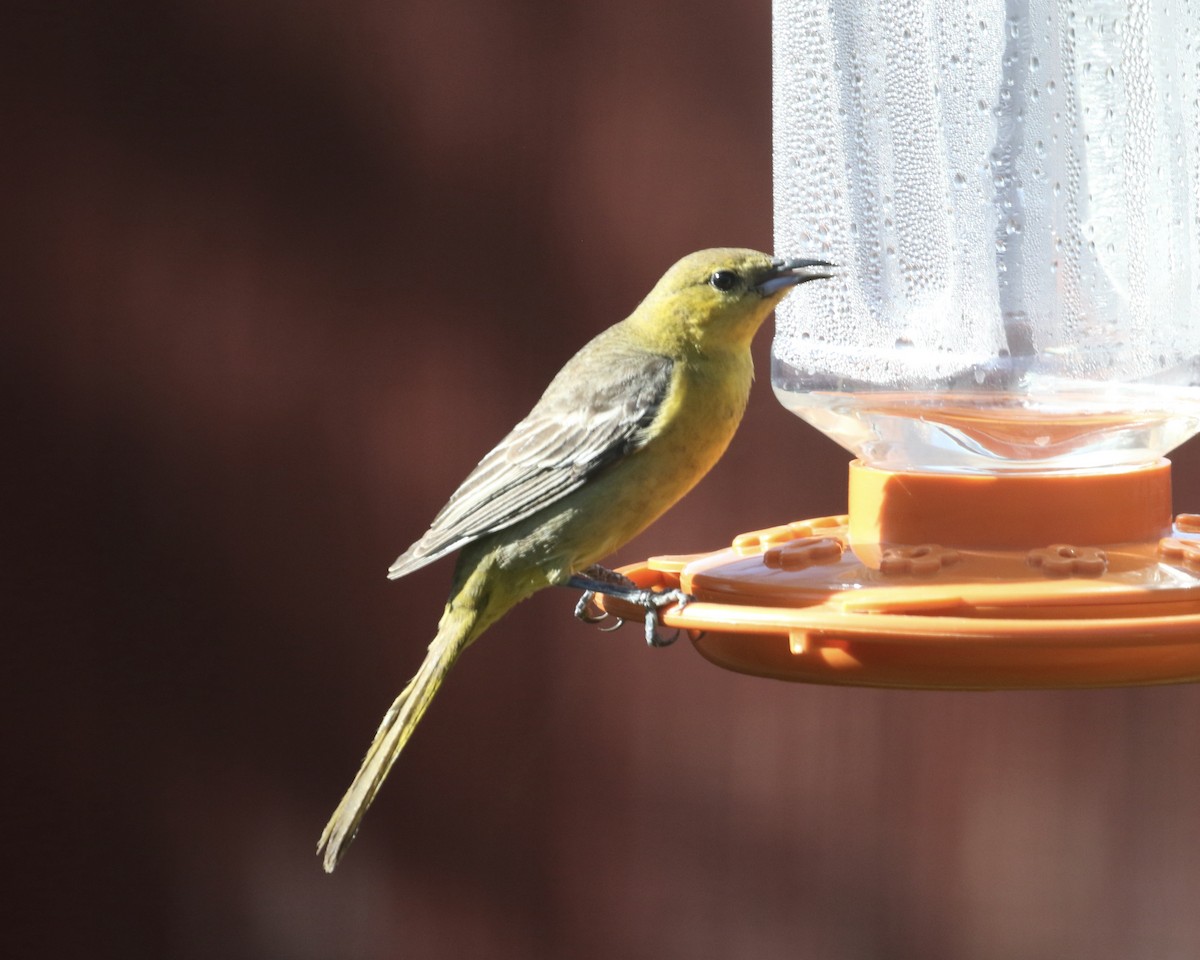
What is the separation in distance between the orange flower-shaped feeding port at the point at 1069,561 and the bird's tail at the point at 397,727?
121 cm

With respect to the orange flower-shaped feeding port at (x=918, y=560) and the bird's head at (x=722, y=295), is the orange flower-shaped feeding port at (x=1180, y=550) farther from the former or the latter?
the bird's head at (x=722, y=295)

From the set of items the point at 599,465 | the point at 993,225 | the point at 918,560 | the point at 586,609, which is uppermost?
the point at 993,225

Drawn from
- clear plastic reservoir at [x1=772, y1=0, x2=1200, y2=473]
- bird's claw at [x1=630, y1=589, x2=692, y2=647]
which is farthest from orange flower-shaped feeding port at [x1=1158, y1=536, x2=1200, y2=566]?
bird's claw at [x1=630, y1=589, x2=692, y2=647]

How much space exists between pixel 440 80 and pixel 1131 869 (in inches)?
120

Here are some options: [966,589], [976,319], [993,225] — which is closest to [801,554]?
[966,589]

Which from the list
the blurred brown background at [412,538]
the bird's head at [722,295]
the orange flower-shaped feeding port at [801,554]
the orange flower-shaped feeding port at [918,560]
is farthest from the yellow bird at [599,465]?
the blurred brown background at [412,538]

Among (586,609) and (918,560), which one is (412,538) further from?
(918,560)

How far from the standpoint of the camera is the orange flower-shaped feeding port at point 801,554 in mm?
2404

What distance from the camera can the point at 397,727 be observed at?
302 centimetres

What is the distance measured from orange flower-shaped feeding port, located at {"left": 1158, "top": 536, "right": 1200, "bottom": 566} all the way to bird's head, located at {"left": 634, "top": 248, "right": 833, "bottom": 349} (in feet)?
2.85

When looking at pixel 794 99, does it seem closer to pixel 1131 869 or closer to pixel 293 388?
pixel 293 388

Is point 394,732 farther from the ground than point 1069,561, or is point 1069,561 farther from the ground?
point 1069,561

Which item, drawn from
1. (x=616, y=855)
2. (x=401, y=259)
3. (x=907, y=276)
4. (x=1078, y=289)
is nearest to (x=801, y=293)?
(x=907, y=276)

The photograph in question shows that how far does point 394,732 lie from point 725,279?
1.13 m
